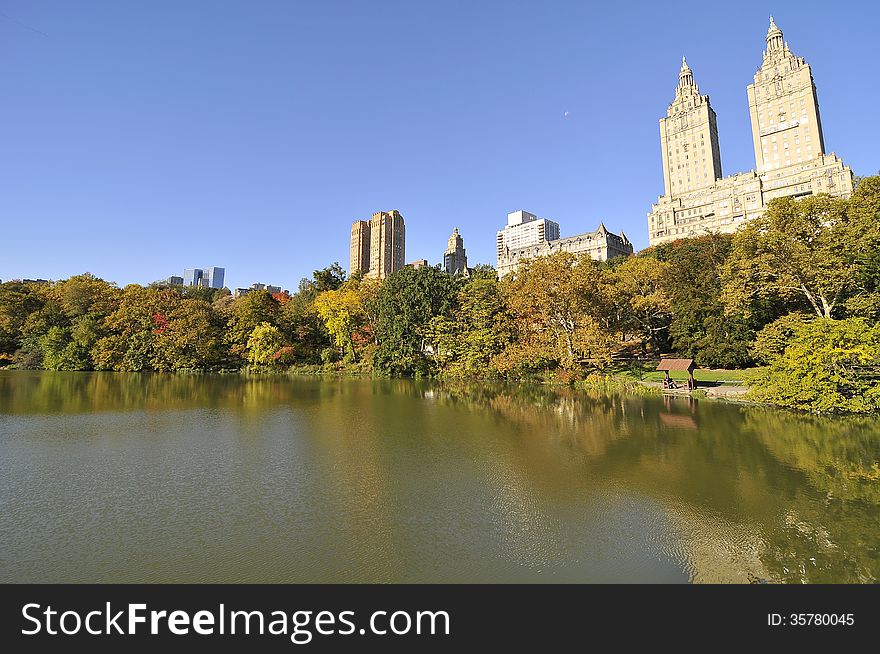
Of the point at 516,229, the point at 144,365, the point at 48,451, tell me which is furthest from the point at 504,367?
the point at 516,229

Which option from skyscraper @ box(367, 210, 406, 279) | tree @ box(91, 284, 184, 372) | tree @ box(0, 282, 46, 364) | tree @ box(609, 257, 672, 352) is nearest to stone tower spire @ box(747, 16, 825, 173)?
tree @ box(609, 257, 672, 352)

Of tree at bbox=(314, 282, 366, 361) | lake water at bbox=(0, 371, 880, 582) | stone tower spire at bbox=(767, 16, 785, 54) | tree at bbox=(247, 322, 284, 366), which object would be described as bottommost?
lake water at bbox=(0, 371, 880, 582)

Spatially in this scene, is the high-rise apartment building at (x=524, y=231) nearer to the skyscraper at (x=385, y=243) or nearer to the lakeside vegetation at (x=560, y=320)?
the skyscraper at (x=385, y=243)

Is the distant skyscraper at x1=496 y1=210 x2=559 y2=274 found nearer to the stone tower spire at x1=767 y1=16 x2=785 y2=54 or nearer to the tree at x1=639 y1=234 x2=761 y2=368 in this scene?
the stone tower spire at x1=767 y1=16 x2=785 y2=54

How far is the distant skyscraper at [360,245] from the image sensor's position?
12056 cm

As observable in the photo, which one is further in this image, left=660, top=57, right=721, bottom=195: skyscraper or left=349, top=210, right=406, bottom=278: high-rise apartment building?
left=349, top=210, right=406, bottom=278: high-rise apartment building

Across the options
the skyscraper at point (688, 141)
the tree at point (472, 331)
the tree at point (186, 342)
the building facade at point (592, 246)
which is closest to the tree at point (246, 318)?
the tree at point (186, 342)

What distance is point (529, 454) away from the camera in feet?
32.6

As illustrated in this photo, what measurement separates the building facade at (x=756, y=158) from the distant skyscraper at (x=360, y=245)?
231 ft

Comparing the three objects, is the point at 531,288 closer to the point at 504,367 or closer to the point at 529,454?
the point at 504,367

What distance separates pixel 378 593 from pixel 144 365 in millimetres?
41860

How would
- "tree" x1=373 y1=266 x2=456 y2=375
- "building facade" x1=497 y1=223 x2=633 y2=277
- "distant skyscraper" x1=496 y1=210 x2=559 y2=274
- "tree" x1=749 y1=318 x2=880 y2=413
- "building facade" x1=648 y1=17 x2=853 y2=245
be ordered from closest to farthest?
"tree" x1=749 y1=318 x2=880 y2=413, "tree" x1=373 y1=266 x2=456 y2=375, "building facade" x1=648 y1=17 x2=853 y2=245, "building facade" x1=497 y1=223 x2=633 y2=277, "distant skyscraper" x1=496 y1=210 x2=559 y2=274

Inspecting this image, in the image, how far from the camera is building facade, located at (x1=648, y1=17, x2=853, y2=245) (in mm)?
72562

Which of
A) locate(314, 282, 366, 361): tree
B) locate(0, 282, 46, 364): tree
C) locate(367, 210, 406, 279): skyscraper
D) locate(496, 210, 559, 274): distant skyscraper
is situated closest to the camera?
locate(314, 282, 366, 361): tree
